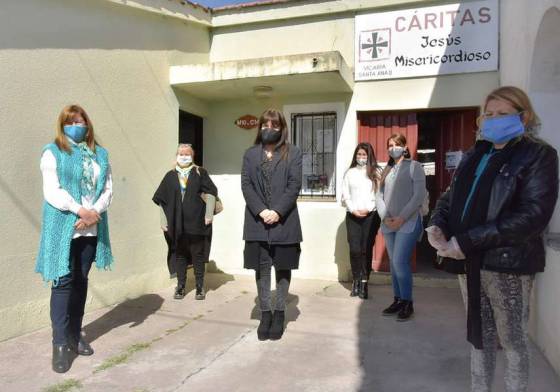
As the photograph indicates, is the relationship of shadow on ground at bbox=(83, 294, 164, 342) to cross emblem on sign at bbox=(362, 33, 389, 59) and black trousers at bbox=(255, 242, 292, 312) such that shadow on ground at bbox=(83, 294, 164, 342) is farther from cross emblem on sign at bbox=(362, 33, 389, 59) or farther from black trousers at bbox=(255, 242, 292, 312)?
cross emblem on sign at bbox=(362, 33, 389, 59)

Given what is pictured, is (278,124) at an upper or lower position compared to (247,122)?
Answer: lower

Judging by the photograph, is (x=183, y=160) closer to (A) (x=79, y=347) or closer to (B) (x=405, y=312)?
(A) (x=79, y=347)

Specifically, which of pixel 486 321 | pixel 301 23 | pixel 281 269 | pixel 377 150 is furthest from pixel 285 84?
pixel 486 321

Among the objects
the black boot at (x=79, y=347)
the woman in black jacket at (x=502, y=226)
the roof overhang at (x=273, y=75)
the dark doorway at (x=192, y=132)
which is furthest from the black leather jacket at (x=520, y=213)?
the dark doorway at (x=192, y=132)

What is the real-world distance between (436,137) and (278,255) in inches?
153

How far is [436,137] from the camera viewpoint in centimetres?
661

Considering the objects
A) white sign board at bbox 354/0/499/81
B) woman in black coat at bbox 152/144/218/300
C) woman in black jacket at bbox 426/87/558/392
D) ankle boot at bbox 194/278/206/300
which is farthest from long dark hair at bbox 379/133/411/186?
ankle boot at bbox 194/278/206/300

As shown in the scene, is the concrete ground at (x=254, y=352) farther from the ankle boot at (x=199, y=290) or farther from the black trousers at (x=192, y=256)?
the black trousers at (x=192, y=256)

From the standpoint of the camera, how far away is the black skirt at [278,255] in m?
3.77

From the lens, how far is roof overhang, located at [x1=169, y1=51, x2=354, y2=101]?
5258 millimetres

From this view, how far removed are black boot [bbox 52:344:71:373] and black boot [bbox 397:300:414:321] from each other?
286cm

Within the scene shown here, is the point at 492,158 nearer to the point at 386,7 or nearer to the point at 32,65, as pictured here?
the point at 32,65

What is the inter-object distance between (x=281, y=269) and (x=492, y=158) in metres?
2.04

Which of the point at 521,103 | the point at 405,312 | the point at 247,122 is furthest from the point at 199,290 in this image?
the point at 521,103
